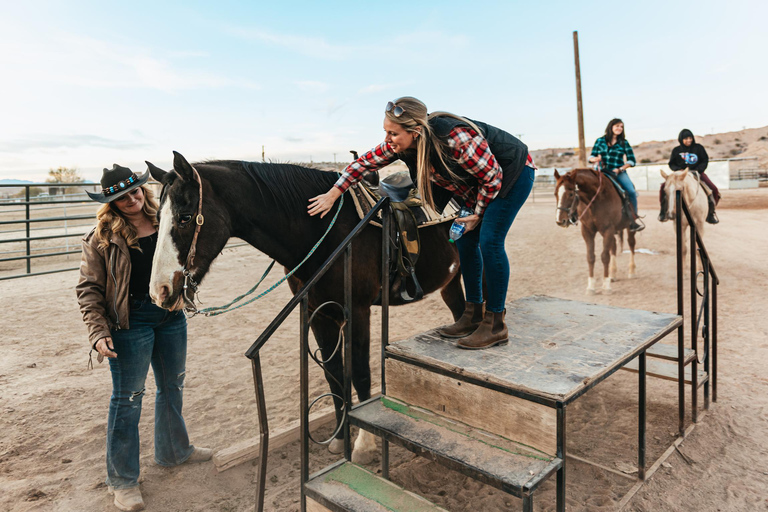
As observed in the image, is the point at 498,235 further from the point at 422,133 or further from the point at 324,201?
the point at 324,201

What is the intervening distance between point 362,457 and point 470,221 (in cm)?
174

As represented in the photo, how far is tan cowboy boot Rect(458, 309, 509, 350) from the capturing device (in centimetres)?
250

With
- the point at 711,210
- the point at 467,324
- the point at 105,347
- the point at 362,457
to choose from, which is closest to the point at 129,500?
the point at 105,347

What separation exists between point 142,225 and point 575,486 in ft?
10.2

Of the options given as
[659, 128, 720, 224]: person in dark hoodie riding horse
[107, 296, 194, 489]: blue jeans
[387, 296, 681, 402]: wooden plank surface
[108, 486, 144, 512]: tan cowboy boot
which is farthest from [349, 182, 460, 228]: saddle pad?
[659, 128, 720, 224]: person in dark hoodie riding horse

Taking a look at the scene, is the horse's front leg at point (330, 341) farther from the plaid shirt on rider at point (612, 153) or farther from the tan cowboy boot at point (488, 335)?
the plaid shirt on rider at point (612, 153)

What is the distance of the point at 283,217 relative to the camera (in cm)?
269

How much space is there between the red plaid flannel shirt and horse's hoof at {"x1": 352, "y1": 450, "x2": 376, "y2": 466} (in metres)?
1.75

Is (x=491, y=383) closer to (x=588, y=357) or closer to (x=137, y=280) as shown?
(x=588, y=357)

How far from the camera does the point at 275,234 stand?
2.68 m

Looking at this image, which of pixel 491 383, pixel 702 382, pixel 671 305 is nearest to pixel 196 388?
pixel 491 383

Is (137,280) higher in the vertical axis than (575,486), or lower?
higher

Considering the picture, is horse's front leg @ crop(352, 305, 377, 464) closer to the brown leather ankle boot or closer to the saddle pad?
the brown leather ankle boot

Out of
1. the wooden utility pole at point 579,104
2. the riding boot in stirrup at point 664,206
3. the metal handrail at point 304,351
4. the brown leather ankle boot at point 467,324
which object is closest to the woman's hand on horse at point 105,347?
the metal handrail at point 304,351
